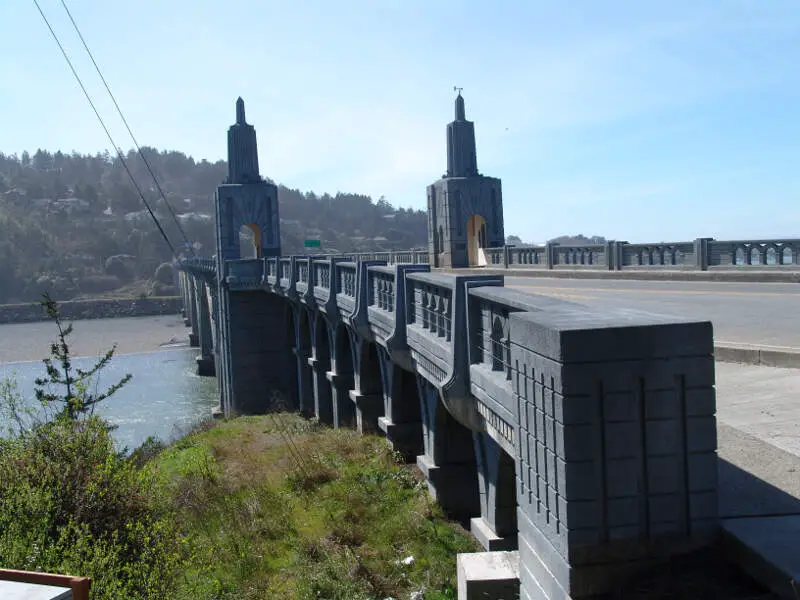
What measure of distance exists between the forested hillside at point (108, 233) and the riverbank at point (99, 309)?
897cm

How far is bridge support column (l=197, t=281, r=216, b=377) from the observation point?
48.4 meters

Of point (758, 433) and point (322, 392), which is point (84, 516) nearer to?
point (758, 433)

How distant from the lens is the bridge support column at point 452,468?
1045cm

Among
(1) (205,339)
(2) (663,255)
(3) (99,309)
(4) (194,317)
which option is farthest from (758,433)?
(3) (99,309)

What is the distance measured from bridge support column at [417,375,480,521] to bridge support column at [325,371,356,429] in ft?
29.6

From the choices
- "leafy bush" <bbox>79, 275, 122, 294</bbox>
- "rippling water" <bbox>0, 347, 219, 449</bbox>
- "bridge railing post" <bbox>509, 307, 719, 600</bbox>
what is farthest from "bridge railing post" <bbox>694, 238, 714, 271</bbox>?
"leafy bush" <bbox>79, 275, 122, 294</bbox>

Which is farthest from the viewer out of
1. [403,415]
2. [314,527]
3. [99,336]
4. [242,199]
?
[99,336]

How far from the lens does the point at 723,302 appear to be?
13.1 m

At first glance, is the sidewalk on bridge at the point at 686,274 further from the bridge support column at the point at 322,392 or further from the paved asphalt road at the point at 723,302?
the bridge support column at the point at 322,392

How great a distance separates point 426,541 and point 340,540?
1141 millimetres

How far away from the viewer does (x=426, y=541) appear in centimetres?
982

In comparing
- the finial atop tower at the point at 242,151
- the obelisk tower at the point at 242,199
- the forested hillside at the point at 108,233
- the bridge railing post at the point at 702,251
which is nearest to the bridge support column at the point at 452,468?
the bridge railing post at the point at 702,251

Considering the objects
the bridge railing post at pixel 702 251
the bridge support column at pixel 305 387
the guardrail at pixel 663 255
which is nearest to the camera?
the guardrail at pixel 663 255

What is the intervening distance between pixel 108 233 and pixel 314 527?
475 ft
